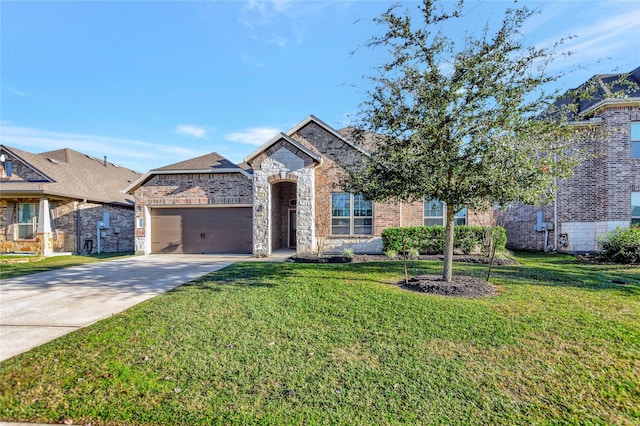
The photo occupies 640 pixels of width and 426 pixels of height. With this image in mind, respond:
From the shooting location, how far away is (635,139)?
12.3 m

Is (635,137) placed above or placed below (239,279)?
above

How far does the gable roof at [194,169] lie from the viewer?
13688mm

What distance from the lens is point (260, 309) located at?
516 centimetres

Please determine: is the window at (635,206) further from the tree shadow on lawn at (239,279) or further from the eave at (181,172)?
the eave at (181,172)

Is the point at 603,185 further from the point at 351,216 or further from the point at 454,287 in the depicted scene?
the point at 454,287

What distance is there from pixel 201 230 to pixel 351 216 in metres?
6.81

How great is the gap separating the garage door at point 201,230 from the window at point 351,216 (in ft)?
→ 12.8

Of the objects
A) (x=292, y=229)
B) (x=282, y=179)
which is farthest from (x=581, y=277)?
(x=292, y=229)

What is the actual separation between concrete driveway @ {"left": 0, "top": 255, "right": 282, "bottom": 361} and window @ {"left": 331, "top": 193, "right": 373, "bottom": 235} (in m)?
6.15

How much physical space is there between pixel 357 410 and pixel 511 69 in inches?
240

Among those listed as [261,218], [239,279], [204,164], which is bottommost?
[239,279]

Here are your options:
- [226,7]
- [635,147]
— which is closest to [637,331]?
[226,7]

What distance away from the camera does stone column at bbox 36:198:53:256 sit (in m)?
14.2

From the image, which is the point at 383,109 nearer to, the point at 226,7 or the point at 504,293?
the point at 504,293
